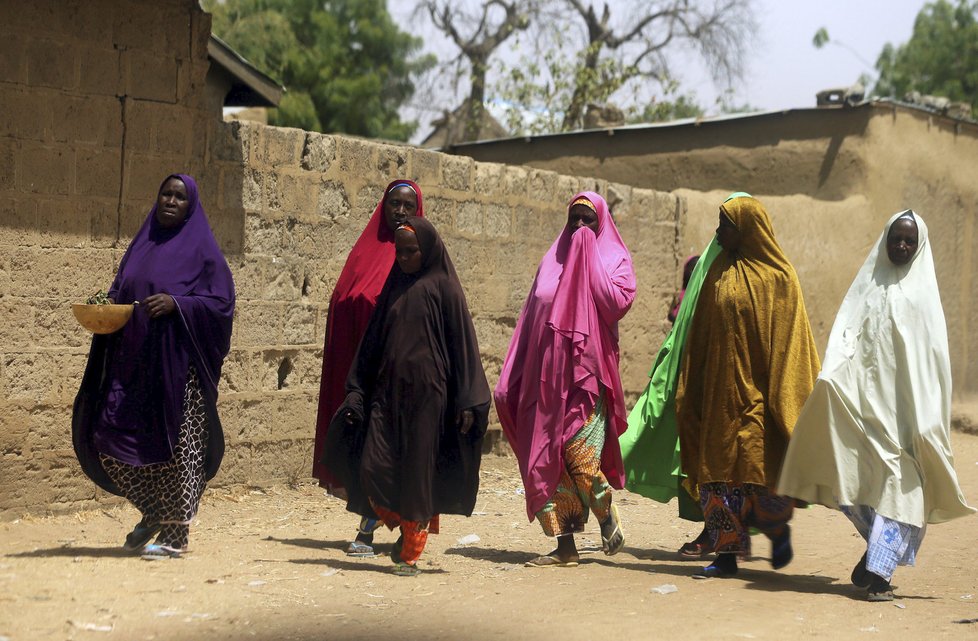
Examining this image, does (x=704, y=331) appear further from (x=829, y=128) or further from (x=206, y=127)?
(x=829, y=128)

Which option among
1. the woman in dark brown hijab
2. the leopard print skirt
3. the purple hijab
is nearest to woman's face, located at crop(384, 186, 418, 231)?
the woman in dark brown hijab

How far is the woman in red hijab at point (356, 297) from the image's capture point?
5918 mm

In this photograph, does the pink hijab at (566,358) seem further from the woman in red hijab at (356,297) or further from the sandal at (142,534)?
the sandal at (142,534)

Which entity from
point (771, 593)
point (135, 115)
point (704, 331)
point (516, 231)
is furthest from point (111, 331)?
point (516, 231)

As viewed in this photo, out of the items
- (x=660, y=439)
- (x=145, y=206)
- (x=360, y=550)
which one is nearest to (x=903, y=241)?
(x=660, y=439)

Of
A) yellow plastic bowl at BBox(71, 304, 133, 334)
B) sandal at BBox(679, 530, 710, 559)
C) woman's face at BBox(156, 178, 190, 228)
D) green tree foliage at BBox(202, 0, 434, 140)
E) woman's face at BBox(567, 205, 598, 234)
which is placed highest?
green tree foliage at BBox(202, 0, 434, 140)

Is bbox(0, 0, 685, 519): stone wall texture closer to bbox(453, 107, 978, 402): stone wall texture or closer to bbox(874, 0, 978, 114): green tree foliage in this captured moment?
bbox(453, 107, 978, 402): stone wall texture

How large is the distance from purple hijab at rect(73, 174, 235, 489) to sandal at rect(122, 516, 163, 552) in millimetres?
322

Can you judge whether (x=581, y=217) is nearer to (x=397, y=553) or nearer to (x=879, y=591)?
(x=397, y=553)

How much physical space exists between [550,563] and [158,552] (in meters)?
1.77

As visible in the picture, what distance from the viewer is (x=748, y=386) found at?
5551 mm

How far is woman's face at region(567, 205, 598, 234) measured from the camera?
606 cm

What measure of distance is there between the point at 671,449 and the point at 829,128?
6313 mm

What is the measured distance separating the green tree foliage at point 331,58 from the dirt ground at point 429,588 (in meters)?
19.2
